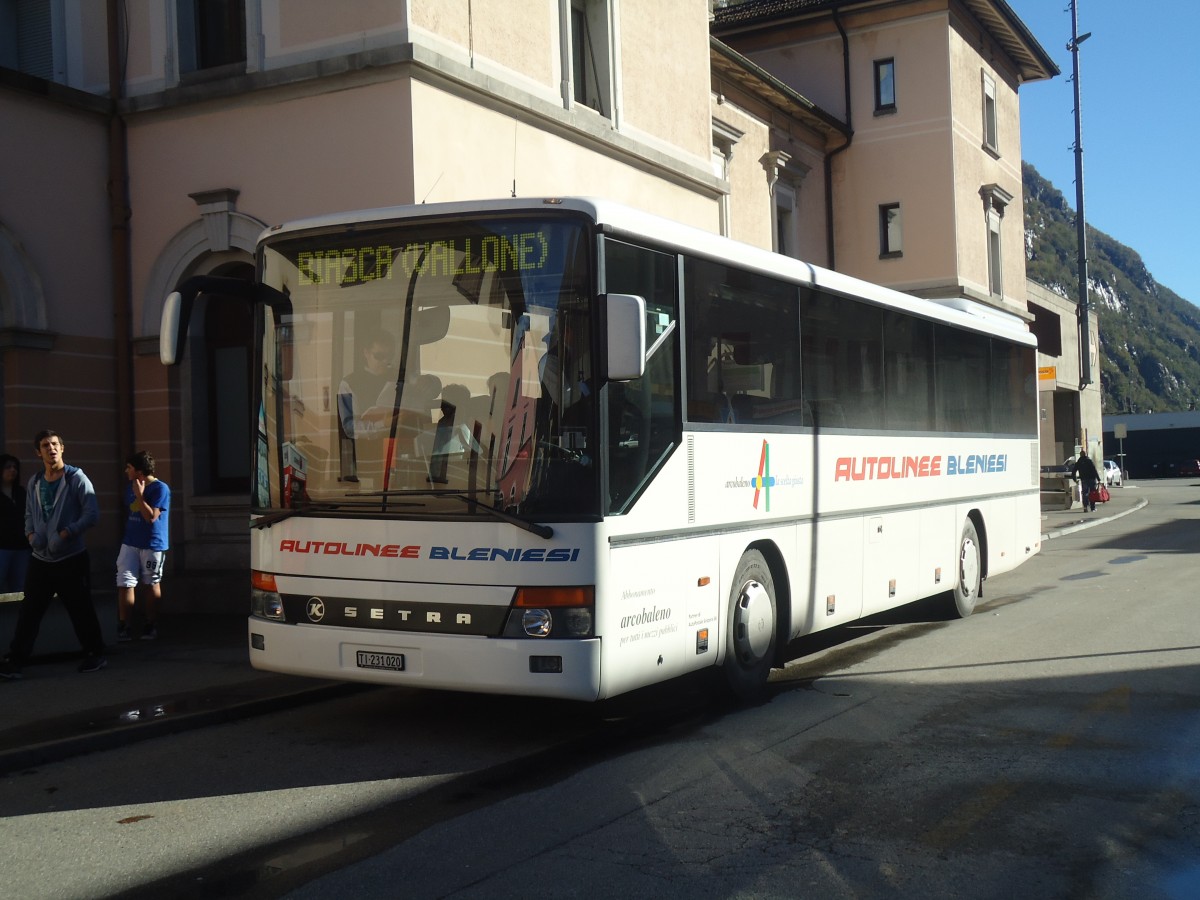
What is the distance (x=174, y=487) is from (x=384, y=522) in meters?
8.41

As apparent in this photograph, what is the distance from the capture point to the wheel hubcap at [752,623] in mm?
8758

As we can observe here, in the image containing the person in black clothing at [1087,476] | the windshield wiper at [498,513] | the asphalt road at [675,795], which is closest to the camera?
the asphalt road at [675,795]

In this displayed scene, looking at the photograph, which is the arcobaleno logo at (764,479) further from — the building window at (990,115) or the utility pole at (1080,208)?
the utility pole at (1080,208)

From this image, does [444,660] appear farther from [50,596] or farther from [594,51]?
[594,51]

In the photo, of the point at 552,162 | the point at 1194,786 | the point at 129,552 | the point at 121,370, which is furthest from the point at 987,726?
the point at 121,370

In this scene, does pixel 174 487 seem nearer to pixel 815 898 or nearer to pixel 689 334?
pixel 689 334

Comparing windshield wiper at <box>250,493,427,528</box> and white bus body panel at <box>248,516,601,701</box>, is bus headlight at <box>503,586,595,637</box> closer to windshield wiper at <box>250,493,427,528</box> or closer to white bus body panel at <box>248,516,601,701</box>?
white bus body panel at <box>248,516,601,701</box>

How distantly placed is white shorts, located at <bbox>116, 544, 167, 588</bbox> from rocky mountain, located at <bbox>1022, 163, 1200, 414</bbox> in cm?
12353

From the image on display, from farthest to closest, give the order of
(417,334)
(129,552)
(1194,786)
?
(129,552)
(417,334)
(1194,786)

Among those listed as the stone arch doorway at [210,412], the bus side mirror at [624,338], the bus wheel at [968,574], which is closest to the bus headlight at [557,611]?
the bus side mirror at [624,338]

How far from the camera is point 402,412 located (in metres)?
7.43

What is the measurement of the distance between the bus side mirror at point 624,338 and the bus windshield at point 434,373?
0.21 meters

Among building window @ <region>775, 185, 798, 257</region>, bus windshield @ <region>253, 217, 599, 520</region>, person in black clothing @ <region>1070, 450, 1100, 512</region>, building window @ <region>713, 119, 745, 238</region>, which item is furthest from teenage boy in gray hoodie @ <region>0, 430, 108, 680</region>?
person in black clothing @ <region>1070, 450, 1100, 512</region>

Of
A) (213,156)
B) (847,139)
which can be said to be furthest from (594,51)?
(847,139)
